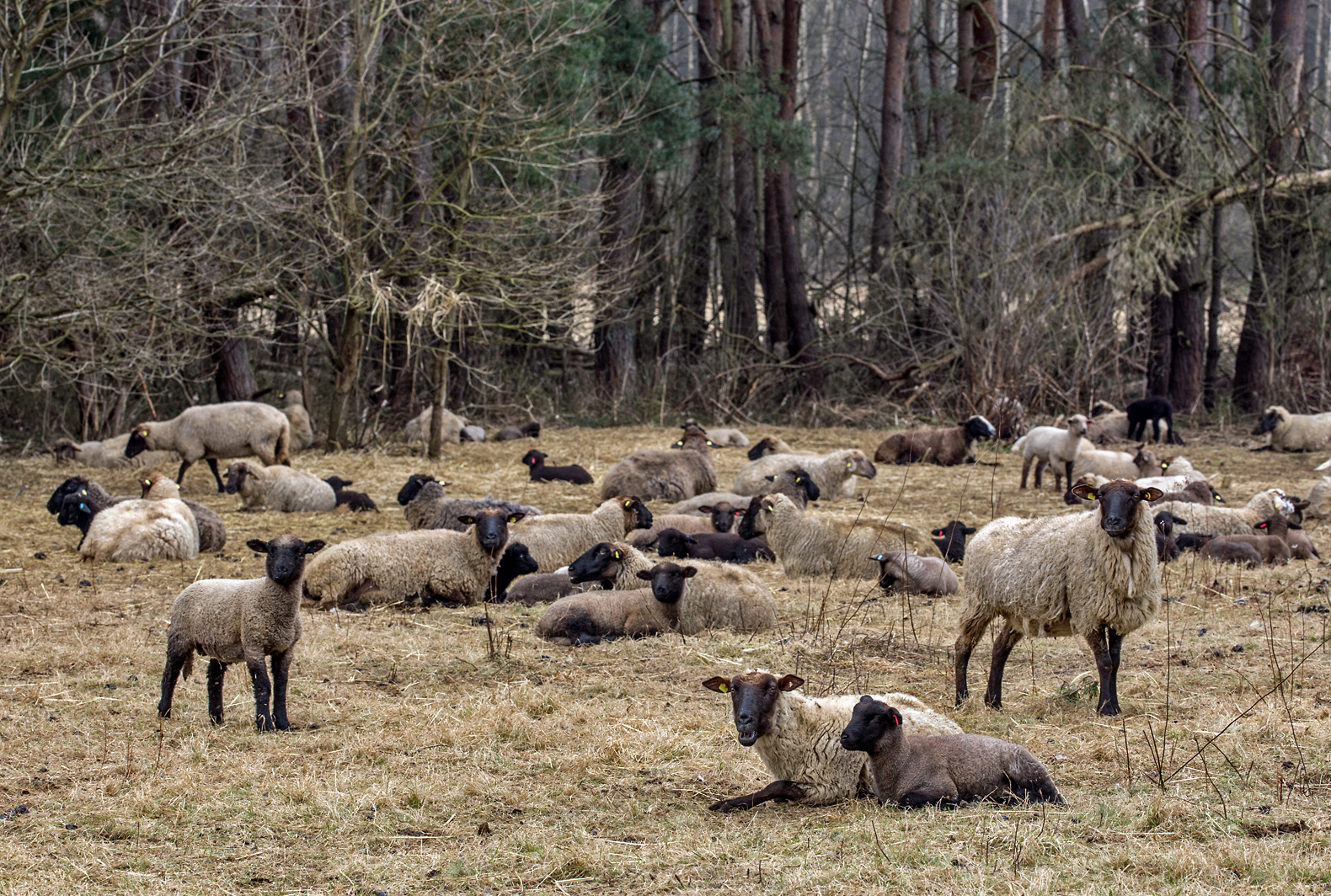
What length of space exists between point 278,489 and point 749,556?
565cm

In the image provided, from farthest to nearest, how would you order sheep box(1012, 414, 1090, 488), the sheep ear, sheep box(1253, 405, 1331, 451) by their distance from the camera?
sheep box(1253, 405, 1331, 451) < sheep box(1012, 414, 1090, 488) < the sheep ear

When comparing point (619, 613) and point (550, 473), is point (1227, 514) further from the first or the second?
point (550, 473)

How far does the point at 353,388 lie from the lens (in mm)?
20125

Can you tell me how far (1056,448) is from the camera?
47.3ft

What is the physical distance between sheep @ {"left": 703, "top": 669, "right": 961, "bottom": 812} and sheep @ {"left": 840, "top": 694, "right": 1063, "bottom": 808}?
225 millimetres

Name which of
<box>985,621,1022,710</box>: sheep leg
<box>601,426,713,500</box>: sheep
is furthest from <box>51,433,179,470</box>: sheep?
<box>985,621,1022,710</box>: sheep leg

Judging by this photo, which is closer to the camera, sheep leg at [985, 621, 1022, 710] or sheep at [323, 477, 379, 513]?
sheep leg at [985, 621, 1022, 710]

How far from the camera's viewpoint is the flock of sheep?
206 inches

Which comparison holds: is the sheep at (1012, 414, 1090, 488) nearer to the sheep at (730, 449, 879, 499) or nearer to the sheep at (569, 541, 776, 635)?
the sheep at (730, 449, 879, 499)

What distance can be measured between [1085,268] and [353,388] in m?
12.6

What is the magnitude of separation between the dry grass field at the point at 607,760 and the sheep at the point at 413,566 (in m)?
0.23

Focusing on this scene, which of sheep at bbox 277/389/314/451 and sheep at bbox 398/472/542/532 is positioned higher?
sheep at bbox 277/389/314/451

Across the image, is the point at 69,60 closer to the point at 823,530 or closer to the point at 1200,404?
the point at 823,530

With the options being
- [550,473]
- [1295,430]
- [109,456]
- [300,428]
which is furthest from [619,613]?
[1295,430]
